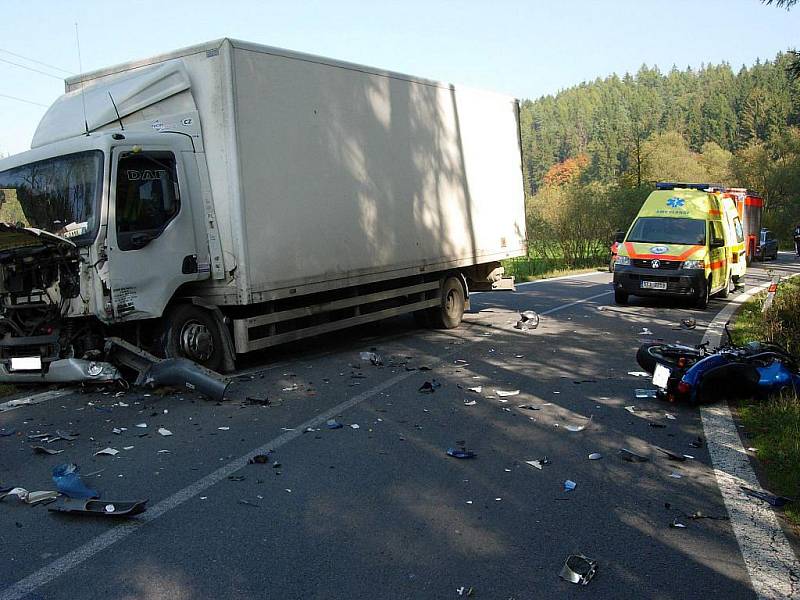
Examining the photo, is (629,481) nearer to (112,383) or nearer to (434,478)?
(434,478)

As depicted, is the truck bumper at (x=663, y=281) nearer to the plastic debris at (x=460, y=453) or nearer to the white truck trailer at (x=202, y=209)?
the white truck trailer at (x=202, y=209)

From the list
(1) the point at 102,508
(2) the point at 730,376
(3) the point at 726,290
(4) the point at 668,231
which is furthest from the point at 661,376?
(3) the point at 726,290

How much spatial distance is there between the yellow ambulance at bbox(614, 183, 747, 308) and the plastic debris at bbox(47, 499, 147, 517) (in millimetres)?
13464

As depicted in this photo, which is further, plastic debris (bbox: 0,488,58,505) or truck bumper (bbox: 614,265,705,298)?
truck bumper (bbox: 614,265,705,298)

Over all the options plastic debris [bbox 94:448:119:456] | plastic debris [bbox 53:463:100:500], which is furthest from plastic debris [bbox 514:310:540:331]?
plastic debris [bbox 53:463:100:500]

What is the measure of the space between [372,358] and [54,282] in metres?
3.99

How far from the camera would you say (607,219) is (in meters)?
39.1

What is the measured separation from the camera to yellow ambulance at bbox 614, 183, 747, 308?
52.6 ft

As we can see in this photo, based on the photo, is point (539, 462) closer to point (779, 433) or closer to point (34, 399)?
point (779, 433)

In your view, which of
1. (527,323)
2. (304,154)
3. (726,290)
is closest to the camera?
(304,154)

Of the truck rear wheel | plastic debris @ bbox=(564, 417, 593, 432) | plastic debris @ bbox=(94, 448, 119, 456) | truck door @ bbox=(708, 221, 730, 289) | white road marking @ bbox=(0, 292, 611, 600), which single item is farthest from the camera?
truck door @ bbox=(708, 221, 730, 289)

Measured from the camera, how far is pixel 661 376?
24.9 feet

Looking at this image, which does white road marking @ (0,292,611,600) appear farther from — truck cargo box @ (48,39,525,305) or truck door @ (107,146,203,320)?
truck cargo box @ (48,39,525,305)

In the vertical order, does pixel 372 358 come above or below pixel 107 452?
below
